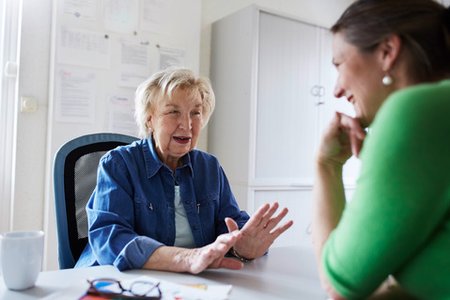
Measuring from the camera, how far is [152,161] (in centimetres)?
135

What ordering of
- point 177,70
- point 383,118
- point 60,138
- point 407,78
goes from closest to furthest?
1. point 383,118
2. point 407,78
3. point 177,70
4. point 60,138

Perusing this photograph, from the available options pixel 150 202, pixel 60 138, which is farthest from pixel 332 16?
pixel 150 202

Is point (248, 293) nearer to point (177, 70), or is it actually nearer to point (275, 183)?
point (177, 70)

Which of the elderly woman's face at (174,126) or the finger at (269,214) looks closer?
the finger at (269,214)

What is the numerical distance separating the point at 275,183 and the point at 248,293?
6.14 feet

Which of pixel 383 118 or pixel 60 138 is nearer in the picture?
pixel 383 118

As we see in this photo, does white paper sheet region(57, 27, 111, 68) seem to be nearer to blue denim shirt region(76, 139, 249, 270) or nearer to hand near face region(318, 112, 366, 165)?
blue denim shirt region(76, 139, 249, 270)

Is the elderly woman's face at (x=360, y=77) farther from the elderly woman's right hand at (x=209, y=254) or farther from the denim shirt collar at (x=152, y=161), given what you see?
the denim shirt collar at (x=152, y=161)

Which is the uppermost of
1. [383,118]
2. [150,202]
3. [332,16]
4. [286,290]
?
[332,16]

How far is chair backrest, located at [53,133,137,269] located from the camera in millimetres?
1377

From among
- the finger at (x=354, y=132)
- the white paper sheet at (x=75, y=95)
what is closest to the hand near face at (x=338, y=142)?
the finger at (x=354, y=132)

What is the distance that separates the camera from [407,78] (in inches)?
26.9

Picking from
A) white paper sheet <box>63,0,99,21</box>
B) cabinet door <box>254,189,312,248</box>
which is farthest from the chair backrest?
cabinet door <box>254,189,312,248</box>

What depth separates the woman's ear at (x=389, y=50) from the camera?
66 centimetres
